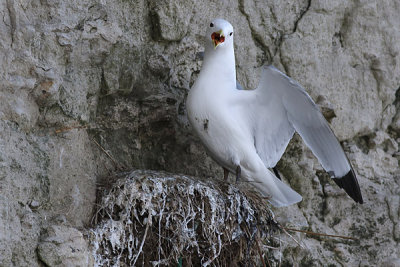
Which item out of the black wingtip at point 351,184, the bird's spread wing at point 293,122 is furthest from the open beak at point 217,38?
the black wingtip at point 351,184

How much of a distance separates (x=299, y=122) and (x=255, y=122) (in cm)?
24

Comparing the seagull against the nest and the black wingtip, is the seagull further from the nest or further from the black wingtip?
the nest

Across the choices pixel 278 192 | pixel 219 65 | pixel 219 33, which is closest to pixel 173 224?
pixel 278 192

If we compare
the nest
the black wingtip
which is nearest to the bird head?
the nest

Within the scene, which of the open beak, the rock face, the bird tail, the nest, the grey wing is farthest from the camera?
the bird tail

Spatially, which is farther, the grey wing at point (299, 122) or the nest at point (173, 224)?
the grey wing at point (299, 122)

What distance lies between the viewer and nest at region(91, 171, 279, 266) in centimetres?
290

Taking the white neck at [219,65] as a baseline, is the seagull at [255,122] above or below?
below

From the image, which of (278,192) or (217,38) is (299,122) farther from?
(217,38)

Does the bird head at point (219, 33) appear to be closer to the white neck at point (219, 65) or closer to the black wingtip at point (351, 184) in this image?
the white neck at point (219, 65)

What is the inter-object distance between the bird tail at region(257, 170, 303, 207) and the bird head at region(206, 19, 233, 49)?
2.32 ft

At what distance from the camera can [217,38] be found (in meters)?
3.29

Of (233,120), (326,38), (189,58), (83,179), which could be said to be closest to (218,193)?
(233,120)

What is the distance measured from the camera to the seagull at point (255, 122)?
Result: 3229 millimetres
